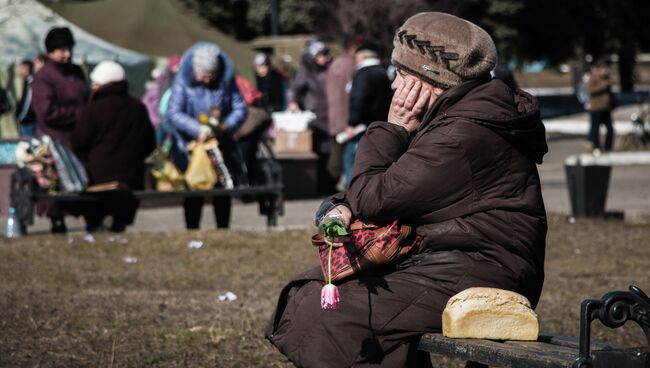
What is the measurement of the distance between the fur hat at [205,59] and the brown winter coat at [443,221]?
780 cm

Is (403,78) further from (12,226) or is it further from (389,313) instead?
(12,226)

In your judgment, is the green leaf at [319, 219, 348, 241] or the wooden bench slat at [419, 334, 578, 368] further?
the green leaf at [319, 219, 348, 241]

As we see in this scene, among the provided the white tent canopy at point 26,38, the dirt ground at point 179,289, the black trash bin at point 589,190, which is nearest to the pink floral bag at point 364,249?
the dirt ground at point 179,289

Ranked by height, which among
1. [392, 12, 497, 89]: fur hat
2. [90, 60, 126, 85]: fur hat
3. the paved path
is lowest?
the paved path

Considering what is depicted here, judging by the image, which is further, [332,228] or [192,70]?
[192,70]

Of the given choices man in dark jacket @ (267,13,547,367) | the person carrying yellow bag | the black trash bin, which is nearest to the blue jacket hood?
the person carrying yellow bag

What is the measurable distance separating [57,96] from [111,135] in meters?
0.85

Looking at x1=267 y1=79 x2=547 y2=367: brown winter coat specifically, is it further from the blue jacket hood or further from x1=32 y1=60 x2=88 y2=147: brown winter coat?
x1=32 y1=60 x2=88 y2=147: brown winter coat

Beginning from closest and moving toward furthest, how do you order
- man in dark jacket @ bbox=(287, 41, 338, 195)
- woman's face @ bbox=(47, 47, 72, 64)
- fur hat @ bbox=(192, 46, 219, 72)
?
fur hat @ bbox=(192, 46, 219, 72), woman's face @ bbox=(47, 47, 72, 64), man in dark jacket @ bbox=(287, 41, 338, 195)

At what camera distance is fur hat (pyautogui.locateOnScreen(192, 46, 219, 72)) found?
39.4 ft

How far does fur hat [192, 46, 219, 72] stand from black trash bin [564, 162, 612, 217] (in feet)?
12.4

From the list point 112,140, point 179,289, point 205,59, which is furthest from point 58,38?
point 179,289

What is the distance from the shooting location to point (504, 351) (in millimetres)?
4055

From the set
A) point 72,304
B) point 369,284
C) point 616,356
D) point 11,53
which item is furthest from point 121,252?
point 11,53
